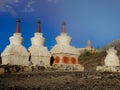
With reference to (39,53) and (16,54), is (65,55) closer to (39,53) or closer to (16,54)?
(39,53)

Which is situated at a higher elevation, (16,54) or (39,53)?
(39,53)

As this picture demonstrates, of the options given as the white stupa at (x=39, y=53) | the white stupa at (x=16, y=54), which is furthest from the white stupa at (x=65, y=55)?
the white stupa at (x=16, y=54)

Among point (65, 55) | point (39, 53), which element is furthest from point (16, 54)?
point (65, 55)

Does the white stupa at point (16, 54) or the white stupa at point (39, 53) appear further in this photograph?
the white stupa at point (39, 53)

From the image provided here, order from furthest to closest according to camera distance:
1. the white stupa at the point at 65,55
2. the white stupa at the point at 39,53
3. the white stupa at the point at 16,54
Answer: the white stupa at the point at 65,55
the white stupa at the point at 39,53
the white stupa at the point at 16,54

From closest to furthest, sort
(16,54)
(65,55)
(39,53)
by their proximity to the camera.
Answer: (16,54) → (39,53) → (65,55)

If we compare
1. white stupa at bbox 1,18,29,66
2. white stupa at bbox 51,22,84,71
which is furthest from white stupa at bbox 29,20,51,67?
white stupa at bbox 51,22,84,71

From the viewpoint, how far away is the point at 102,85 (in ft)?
58.6

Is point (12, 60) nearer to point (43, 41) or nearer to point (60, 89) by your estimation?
point (43, 41)

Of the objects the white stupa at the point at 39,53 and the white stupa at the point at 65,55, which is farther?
the white stupa at the point at 65,55

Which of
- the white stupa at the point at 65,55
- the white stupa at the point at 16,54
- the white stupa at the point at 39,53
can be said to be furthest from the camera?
the white stupa at the point at 65,55

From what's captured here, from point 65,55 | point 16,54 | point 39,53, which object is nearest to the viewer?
point 16,54

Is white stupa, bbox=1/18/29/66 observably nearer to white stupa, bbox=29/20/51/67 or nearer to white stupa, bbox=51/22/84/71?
white stupa, bbox=29/20/51/67

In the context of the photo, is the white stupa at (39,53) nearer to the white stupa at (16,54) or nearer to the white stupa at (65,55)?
the white stupa at (16,54)
